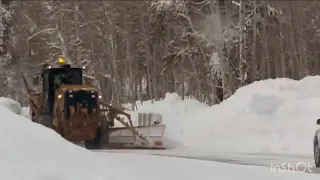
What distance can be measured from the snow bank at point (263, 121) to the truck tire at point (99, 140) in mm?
2871

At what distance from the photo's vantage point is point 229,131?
20.3 meters

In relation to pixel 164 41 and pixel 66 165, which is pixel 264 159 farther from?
pixel 164 41

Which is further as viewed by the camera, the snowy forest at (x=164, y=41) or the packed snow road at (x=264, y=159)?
the snowy forest at (x=164, y=41)

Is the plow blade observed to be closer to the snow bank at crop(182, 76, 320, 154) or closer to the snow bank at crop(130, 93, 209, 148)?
the snow bank at crop(130, 93, 209, 148)

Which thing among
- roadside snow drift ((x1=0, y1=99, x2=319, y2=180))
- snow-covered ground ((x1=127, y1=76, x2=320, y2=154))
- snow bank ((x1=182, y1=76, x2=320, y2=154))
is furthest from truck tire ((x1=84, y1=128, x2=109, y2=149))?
roadside snow drift ((x1=0, y1=99, x2=319, y2=180))

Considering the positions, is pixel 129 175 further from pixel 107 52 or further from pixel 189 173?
pixel 107 52

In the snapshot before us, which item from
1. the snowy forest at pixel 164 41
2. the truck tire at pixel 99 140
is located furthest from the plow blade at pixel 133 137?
the snowy forest at pixel 164 41

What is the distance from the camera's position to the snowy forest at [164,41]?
3362cm

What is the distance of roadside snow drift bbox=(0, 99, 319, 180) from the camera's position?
805 centimetres

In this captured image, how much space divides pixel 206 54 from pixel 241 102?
13.3 m

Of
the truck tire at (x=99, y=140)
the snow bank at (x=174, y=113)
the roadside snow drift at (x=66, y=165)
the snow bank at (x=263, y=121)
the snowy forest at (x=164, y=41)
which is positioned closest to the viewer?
the roadside snow drift at (x=66, y=165)

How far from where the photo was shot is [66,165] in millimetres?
8328

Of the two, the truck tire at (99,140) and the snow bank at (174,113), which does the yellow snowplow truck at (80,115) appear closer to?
the truck tire at (99,140)

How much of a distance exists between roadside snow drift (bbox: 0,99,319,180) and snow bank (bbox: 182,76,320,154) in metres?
7.73
